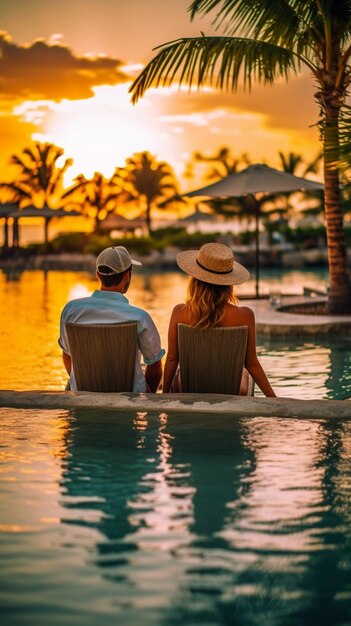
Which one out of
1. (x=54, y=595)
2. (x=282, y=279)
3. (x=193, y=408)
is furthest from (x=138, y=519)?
(x=282, y=279)

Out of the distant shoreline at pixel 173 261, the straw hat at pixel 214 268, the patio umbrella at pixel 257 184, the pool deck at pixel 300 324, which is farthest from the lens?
the distant shoreline at pixel 173 261

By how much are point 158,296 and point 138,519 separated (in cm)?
2114

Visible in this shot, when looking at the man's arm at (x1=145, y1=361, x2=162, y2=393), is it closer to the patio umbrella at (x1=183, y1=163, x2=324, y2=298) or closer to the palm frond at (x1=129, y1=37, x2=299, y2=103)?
the palm frond at (x1=129, y1=37, x2=299, y2=103)

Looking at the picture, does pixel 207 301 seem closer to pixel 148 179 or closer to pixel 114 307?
pixel 114 307

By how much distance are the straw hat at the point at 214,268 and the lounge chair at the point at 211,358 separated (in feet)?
1.09

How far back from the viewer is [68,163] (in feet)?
226

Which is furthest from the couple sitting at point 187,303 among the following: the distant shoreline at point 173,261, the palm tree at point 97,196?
the palm tree at point 97,196

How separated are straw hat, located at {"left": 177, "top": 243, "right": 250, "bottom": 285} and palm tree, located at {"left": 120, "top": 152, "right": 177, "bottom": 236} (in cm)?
7271

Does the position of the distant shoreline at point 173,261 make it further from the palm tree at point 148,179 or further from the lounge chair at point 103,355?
the lounge chair at point 103,355

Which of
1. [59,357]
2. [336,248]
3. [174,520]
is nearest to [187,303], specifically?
[174,520]

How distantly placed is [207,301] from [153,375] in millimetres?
766

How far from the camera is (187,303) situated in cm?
620

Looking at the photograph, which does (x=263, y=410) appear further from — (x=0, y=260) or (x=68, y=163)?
(x=68, y=163)

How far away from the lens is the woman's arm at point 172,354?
20.5 ft
